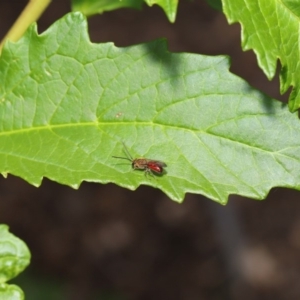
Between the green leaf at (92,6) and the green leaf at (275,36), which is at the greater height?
the green leaf at (275,36)

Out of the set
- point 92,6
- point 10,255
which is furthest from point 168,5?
point 10,255

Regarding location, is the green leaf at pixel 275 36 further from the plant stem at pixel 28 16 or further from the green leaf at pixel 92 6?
the green leaf at pixel 92 6

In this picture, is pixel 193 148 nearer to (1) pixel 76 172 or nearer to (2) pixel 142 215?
(1) pixel 76 172

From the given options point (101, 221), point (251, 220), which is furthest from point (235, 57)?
point (101, 221)

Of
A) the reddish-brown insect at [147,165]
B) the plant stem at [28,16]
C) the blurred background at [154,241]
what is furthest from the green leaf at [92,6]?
the blurred background at [154,241]

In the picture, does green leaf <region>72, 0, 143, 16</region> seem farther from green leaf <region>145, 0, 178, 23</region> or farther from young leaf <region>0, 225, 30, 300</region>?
young leaf <region>0, 225, 30, 300</region>

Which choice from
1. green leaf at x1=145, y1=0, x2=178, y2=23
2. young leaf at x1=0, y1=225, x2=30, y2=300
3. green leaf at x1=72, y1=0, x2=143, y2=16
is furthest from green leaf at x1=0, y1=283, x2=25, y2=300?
green leaf at x1=72, y1=0, x2=143, y2=16
